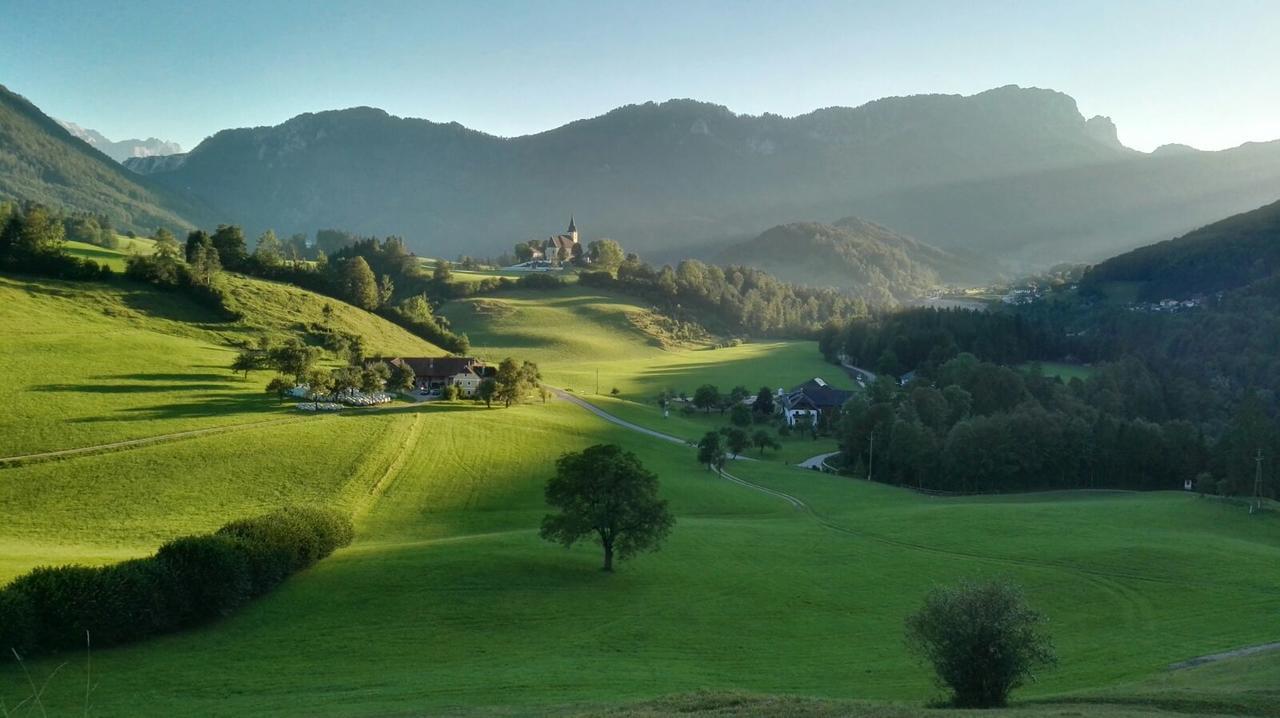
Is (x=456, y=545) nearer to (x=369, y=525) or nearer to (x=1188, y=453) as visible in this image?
(x=369, y=525)

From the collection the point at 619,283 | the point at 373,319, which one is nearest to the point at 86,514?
the point at 373,319

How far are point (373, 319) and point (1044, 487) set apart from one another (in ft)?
286

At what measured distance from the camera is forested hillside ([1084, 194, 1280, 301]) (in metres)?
173

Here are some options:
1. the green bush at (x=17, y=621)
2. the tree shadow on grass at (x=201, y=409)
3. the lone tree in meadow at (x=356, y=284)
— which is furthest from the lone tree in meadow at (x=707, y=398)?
the green bush at (x=17, y=621)

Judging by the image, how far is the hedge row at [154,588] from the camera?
99.7 ft

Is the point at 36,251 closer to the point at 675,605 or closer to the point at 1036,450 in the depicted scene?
the point at 675,605

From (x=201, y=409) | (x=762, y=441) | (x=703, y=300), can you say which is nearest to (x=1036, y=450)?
(x=762, y=441)

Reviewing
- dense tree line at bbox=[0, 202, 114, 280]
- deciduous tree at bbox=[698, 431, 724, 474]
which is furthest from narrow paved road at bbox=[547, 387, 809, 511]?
dense tree line at bbox=[0, 202, 114, 280]

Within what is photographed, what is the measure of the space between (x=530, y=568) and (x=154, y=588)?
54.4 feet

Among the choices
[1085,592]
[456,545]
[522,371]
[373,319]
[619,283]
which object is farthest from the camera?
[619,283]

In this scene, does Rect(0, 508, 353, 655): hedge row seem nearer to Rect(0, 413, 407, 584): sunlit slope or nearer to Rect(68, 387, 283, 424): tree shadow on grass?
Rect(0, 413, 407, 584): sunlit slope

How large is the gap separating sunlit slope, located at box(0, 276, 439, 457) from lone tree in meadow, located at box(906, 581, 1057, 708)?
5618 centimetres

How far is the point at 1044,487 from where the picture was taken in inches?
3046

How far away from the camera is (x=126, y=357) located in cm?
A: 7644
